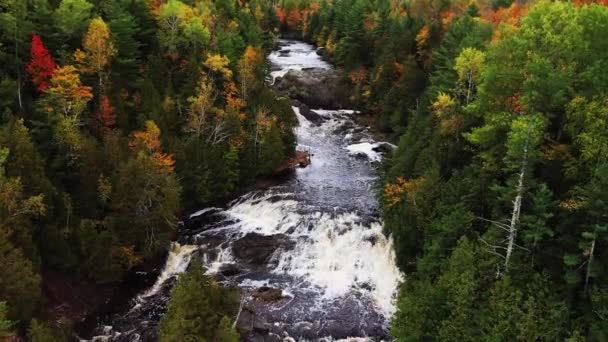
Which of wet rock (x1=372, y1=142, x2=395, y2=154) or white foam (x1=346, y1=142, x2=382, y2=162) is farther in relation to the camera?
wet rock (x1=372, y1=142, x2=395, y2=154)

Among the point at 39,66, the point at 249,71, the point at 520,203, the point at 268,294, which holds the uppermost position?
the point at 520,203

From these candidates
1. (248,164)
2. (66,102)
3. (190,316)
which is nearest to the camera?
(190,316)

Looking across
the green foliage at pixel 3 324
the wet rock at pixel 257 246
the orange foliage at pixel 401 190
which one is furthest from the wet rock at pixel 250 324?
the orange foliage at pixel 401 190

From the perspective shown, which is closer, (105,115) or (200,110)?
(105,115)

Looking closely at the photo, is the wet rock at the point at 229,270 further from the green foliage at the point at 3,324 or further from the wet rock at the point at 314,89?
the wet rock at the point at 314,89

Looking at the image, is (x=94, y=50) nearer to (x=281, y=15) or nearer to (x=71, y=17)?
(x=71, y=17)

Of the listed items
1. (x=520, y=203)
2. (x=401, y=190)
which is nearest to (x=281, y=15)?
(x=401, y=190)

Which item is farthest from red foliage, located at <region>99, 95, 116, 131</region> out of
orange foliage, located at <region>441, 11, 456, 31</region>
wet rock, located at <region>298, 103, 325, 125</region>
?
orange foliage, located at <region>441, 11, 456, 31</region>

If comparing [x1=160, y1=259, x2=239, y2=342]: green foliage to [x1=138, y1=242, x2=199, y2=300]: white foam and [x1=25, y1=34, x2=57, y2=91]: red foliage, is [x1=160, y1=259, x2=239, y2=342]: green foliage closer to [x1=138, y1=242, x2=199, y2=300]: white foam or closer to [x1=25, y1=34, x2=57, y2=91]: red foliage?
[x1=138, y1=242, x2=199, y2=300]: white foam
